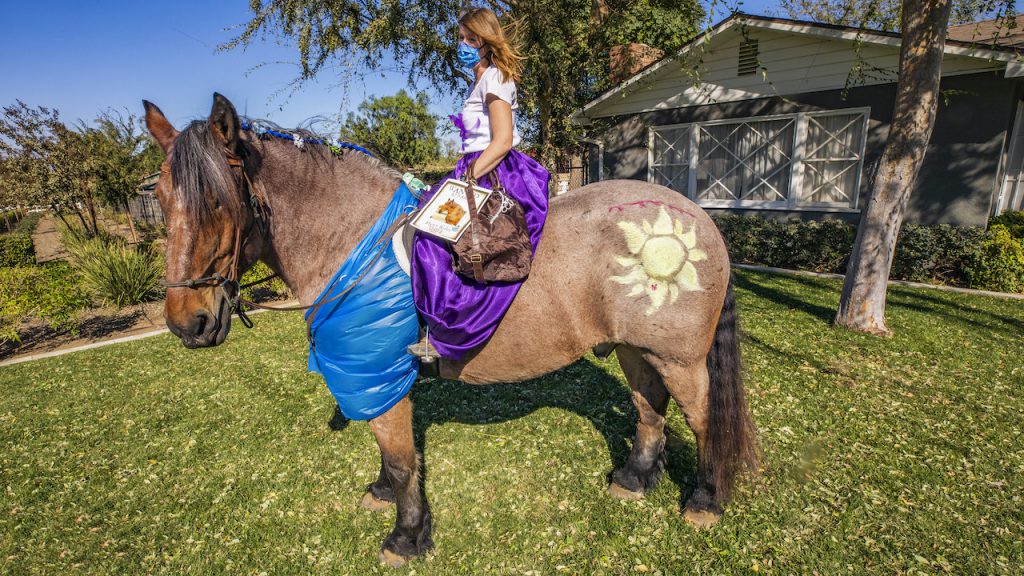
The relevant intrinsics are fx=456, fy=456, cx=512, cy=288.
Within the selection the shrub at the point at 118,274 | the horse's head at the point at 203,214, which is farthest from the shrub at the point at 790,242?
the shrub at the point at 118,274

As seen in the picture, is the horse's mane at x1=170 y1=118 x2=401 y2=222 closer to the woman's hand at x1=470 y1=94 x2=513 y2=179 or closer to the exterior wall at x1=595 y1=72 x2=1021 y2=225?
the woman's hand at x1=470 y1=94 x2=513 y2=179

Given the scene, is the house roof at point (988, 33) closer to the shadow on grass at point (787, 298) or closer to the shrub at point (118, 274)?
the shadow on grass at point (787, 298)

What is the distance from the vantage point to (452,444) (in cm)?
388

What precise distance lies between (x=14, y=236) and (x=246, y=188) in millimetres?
21070

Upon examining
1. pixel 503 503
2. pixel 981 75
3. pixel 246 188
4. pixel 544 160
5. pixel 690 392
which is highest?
pixel 981 75

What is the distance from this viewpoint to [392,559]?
2.68 m

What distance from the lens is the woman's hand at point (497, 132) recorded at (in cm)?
215

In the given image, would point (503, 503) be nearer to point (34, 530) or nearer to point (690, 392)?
point (690, 392)

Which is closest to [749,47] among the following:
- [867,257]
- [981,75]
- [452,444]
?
[981,75]

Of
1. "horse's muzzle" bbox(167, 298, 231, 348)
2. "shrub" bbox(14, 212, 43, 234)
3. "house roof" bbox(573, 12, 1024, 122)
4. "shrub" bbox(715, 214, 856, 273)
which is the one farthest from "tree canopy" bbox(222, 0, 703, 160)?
"shrub" bbox(14, 212, 43, 234)

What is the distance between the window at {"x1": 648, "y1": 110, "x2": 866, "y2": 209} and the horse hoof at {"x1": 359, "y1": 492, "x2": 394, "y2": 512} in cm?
1104

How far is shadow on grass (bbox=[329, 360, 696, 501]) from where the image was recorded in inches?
146

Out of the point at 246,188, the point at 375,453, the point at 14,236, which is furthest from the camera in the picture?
the point at 14,236

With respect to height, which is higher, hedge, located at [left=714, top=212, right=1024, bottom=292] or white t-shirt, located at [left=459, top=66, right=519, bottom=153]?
white t-shirt, located at [left=459, top=66, right=519, bottom=153]
